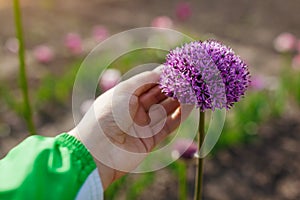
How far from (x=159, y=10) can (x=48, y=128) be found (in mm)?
1788

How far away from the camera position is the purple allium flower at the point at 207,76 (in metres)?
0.88

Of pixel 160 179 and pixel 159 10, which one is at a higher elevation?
pixel 159 10

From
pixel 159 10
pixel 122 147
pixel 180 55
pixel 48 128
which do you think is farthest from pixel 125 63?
pixel 180 55

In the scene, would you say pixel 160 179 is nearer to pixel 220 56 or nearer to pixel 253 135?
pixel 253 135

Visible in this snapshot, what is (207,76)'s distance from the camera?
0.88 m

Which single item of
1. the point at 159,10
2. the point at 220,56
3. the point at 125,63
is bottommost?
the point at 220,56

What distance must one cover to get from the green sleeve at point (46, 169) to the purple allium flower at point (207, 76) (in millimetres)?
187

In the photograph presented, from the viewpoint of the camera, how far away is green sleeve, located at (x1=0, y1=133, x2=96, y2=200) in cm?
89

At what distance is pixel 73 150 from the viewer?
94 centimetres

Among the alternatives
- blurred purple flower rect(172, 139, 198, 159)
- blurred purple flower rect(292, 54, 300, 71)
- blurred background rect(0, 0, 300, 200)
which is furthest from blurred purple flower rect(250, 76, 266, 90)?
blurred purple flower rect(172, 139, 198, 159)

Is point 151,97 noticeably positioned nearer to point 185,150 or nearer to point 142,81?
point 142,81

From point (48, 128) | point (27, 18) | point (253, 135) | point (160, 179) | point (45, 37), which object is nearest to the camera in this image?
point (160, 179)

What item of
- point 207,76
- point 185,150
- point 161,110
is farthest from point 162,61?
point 207,76

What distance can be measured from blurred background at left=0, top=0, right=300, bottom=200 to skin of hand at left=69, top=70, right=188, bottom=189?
0.38 m
